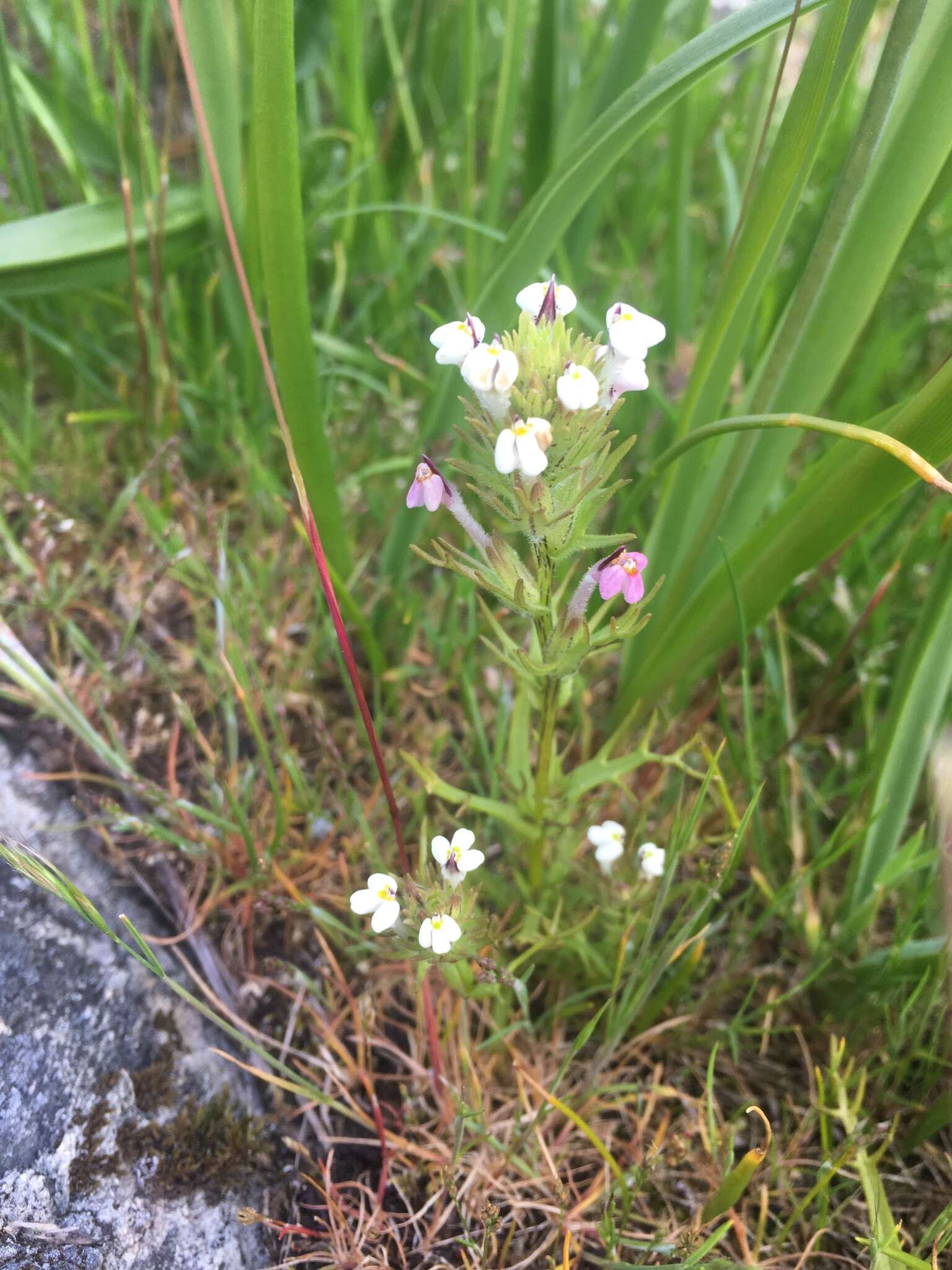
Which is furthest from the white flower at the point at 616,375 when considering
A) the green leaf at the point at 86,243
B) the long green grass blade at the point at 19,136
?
the long green grass blade at the point at 19,136

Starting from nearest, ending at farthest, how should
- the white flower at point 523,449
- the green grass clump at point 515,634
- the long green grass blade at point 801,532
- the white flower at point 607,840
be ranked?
the white flower at point 523,449, the long green grass blade at point 801,532, the green grass clump at point 515,634, the white flower at point 607,840

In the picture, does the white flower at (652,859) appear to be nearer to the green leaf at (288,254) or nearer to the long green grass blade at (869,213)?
the long green grass blade at (869,213)

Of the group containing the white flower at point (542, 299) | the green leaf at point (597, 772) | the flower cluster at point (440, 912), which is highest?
the white flower at point (542, 299)

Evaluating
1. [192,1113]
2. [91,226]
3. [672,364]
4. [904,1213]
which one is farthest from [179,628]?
[904,1213]

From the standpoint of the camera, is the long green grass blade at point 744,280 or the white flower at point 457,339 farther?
the long green grass blade at point 744,280

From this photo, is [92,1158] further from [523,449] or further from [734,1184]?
[523,449]
